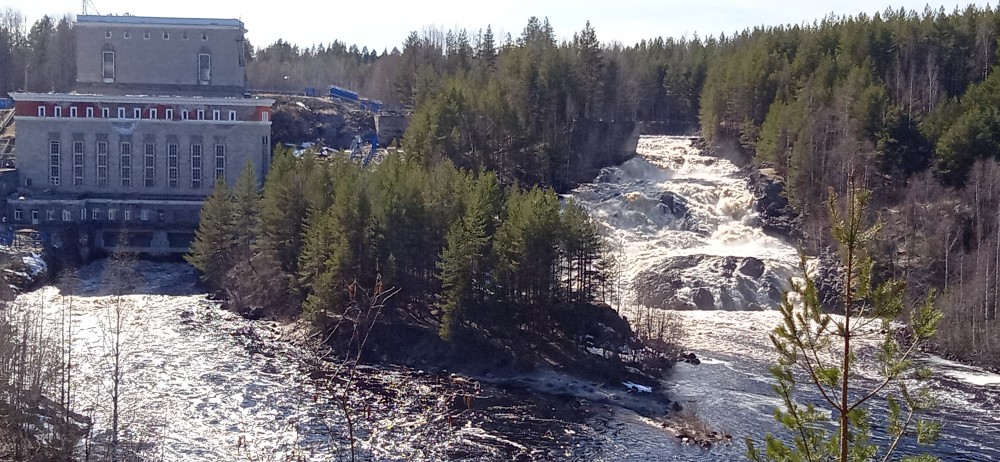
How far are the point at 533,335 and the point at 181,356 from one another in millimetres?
11114

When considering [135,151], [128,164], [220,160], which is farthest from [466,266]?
[128,164]

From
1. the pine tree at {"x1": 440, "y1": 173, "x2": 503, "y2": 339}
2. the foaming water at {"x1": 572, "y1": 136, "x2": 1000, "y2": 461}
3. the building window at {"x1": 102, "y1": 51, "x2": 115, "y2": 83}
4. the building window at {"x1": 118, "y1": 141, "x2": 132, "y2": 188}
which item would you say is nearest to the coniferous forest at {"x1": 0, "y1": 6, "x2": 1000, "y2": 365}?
the pine tree at {"x1": 440, "y1": 173, "x2": 503, "y2": 339}

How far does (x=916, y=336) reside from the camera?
29.5 feet

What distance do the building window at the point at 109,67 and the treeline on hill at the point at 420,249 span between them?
2495 centimetres

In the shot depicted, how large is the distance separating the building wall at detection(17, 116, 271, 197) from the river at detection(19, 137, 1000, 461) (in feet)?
27.9

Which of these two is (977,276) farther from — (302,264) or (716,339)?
(302,264)

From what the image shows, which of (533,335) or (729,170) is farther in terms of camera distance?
(729,170)

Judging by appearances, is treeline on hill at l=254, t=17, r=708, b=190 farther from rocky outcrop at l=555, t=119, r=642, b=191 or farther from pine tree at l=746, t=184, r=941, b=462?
pine tree at l=746, t=184, r=941, b=462

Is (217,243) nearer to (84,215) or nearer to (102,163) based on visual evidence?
(84,215)

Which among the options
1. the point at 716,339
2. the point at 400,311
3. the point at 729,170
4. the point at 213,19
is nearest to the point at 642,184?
the point at 729,170

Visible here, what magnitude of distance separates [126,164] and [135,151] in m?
0.87

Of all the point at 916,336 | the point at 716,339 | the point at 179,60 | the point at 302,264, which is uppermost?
the point at 179,60

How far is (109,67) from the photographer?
2366 inches

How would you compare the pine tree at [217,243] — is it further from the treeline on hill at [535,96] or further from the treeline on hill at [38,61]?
the treeline on hill at [38,61]
